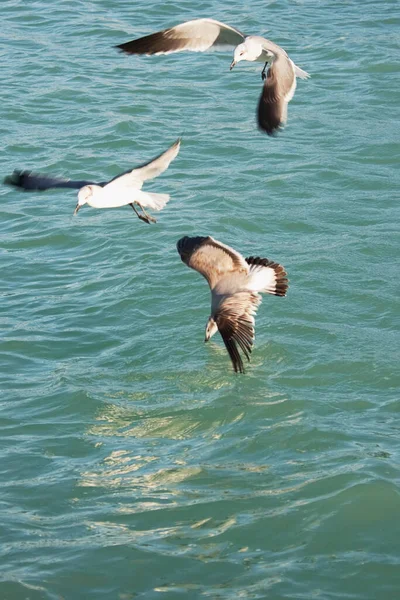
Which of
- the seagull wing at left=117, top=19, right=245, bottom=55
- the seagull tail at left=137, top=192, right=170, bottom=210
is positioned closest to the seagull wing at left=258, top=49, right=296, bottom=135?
the seagull wing at left=117, top=19, right=245, bottom=55

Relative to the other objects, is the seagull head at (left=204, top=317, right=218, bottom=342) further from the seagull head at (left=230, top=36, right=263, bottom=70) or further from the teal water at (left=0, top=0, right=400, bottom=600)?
the seagull head at (left=230, top=36, right=263, bottom=70)

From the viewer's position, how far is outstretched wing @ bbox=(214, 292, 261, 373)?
7504 millimetres

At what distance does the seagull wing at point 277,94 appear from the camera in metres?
9.35

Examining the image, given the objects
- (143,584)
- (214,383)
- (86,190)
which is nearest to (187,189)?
(214,383)

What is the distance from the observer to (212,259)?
324 inches

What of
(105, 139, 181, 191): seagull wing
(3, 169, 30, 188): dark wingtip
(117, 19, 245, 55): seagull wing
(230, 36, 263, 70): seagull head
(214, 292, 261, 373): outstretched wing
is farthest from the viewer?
(117, 19, 245, 55): seagull wing

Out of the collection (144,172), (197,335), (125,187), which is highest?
(144,172)

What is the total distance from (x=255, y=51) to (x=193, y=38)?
2.88 ft

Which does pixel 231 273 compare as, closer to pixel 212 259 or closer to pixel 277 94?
pixel 212 259

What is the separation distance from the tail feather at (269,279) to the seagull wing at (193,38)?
2295mm

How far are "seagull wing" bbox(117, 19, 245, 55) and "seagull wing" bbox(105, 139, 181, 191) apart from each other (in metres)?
1.81

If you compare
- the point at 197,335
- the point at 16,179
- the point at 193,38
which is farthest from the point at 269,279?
the point at 193,38

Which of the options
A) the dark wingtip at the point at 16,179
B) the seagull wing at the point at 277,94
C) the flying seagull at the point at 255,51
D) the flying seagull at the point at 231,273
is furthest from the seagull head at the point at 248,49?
the dark wingtip at the point at 16,179

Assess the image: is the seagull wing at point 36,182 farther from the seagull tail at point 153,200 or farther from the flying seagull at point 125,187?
the seagull tail at point 153,200
